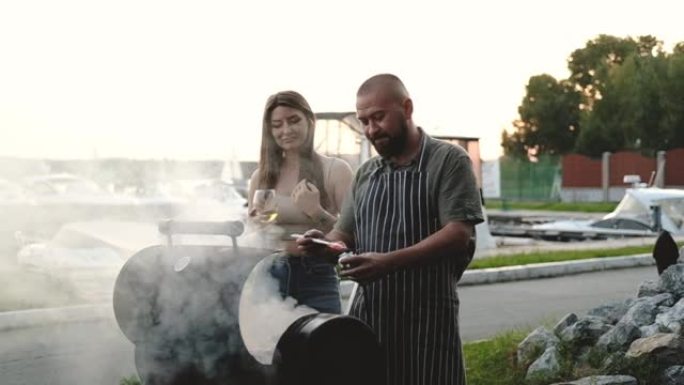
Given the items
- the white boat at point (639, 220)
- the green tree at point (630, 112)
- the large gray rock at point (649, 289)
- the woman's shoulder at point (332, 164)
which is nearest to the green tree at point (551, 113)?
the green tree at point (630, 112)

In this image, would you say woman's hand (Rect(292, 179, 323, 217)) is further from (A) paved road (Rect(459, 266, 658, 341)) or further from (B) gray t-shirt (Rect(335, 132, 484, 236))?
(A) paved road (Rect(459, 266, 658, 341))

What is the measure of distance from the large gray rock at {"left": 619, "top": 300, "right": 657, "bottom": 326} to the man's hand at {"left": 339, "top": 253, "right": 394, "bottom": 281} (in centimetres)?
324

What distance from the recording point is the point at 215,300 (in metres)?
2.91

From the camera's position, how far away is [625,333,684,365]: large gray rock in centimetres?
503

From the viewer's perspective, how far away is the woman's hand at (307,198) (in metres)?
3.63

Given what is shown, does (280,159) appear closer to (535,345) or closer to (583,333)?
(535,345)

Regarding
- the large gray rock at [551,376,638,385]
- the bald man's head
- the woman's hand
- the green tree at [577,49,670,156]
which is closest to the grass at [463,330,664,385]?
the large gray rock at [551,376,638,385]

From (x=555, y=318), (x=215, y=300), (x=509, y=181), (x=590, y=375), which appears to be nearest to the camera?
(x=215, y=300)

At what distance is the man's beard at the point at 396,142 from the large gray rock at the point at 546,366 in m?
2.61

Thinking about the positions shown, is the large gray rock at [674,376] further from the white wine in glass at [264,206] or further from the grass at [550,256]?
the grass at [550,256]

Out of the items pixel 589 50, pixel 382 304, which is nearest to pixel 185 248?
pixel 382 304

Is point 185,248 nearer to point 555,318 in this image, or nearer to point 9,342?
point 9,342

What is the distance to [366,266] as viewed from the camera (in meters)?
2.81

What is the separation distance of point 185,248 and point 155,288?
7.0 inches
